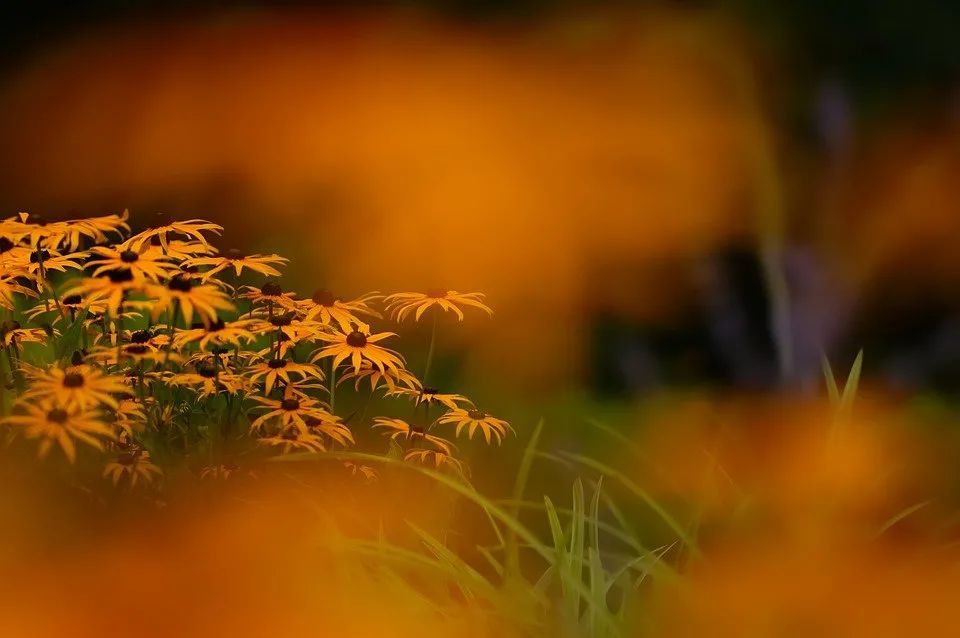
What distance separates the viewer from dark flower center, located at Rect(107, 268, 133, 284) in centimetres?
146

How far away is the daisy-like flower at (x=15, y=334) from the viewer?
176cm

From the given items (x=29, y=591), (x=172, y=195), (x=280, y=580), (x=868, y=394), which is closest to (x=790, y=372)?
(x=868, y=394)

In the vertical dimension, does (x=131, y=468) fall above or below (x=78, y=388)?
below

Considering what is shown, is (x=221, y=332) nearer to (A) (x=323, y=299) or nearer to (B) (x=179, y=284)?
(B) (x=179, y=284)

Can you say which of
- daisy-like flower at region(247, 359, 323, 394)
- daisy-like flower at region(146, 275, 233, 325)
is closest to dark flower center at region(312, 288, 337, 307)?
Answer: daisy-like flower at region(247, 359, 323, 394)

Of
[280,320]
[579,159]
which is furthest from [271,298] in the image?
[579,159]

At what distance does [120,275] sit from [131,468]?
0.32 meters

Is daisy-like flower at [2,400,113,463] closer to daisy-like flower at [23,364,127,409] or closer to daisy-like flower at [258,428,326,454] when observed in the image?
daisy-like flower at [23,364,127,409]

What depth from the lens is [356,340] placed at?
183cm

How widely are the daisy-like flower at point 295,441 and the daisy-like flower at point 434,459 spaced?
23 cm

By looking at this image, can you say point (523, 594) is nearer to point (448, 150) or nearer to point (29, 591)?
point (29, 591)

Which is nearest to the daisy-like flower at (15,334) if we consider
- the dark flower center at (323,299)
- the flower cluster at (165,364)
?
the flower cluster at (165,364)

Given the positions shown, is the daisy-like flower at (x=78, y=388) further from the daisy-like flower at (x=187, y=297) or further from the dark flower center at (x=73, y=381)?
the daisy-like flower at (x=187, y=297)

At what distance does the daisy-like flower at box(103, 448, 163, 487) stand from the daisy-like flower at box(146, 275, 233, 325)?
0.25 meters
